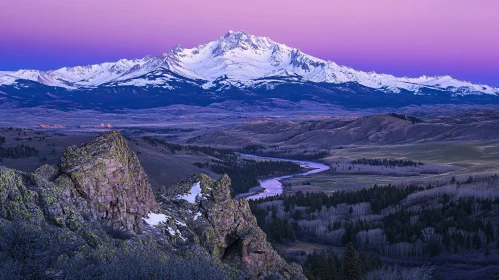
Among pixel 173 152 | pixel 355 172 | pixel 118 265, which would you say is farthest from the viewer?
pixel 173 152

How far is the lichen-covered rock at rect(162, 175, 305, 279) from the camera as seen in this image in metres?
19.2

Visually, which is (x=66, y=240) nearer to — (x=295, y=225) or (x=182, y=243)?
(x=182, y=243)

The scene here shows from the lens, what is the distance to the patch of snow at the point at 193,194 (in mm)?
21330

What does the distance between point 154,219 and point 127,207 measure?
1290mm

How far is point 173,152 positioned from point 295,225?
63.7 m

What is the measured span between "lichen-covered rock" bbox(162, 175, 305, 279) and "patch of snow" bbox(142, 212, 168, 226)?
2.11ft

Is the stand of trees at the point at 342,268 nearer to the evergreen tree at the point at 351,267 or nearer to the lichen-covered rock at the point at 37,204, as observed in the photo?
the evergreen tree at the point at 351,267

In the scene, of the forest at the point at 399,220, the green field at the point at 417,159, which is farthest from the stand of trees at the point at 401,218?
the green field at the point at 417,159

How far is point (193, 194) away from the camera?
2156 centimetres

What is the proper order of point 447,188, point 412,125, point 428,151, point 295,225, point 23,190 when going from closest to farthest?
1. point 23,190
2. point 295,225
3. point 447,188
4. point 428,151
5. point 412,125

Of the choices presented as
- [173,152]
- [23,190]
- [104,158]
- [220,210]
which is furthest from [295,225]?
[173,152]

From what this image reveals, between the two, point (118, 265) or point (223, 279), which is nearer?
point (118, 265)

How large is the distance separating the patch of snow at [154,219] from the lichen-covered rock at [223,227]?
25.3 inches

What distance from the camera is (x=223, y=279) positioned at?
13297mm
